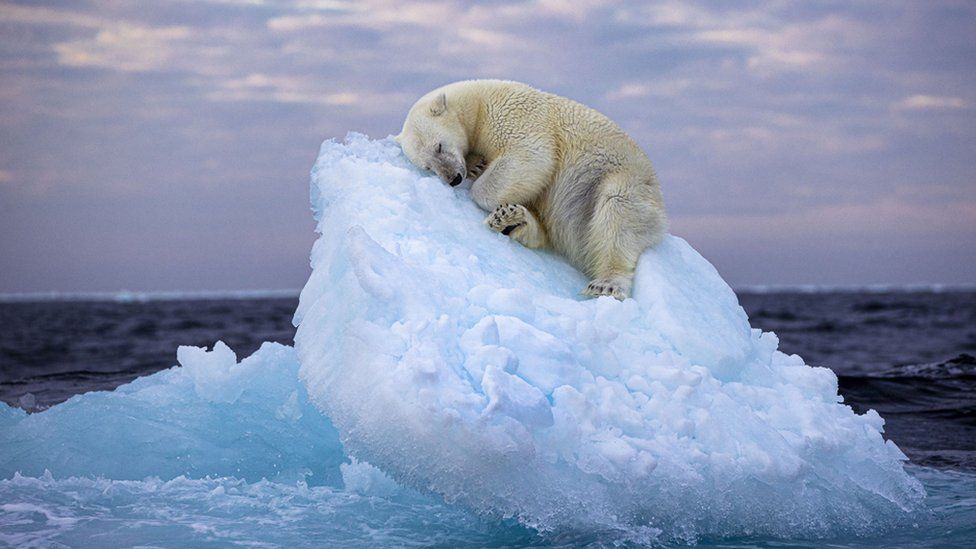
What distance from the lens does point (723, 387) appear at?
4.70m

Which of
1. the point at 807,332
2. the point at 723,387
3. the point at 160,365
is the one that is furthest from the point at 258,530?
the point at 807,332

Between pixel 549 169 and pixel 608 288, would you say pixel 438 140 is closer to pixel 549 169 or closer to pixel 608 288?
pixel 549 169

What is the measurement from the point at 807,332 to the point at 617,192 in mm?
26483

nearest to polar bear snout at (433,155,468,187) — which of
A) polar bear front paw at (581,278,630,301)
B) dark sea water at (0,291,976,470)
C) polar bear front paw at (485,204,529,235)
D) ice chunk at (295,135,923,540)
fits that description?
ice chunk at (295,135,923,540)

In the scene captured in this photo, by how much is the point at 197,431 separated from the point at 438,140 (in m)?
2.47

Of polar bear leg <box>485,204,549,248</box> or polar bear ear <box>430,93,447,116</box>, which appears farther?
polar bear ear <box>430,93,447,116</box>

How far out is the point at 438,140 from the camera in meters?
5.70

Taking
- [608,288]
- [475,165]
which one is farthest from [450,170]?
[608,288]

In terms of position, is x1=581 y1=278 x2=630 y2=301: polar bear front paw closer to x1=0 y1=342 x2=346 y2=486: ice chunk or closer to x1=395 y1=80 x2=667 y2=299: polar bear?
x1=395 y1=80 x2=667 y2=299: polar bear

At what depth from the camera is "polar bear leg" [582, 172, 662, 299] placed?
5.49m

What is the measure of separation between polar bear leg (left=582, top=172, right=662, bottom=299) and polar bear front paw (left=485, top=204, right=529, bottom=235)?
51 cm

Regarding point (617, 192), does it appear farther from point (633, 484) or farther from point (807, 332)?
point (807, 332)

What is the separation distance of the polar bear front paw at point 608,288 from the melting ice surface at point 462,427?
148 mm

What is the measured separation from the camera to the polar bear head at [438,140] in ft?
18.7
